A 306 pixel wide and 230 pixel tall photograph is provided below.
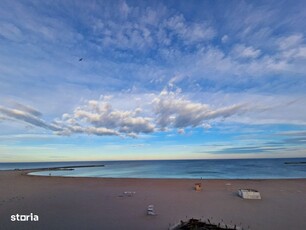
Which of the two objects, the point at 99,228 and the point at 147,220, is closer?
the point at 99,228

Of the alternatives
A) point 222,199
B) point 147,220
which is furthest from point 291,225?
point 147,220

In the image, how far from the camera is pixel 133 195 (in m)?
19.8

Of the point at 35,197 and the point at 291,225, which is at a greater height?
the point at 35,197

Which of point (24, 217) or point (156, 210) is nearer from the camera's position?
point (24, 217)

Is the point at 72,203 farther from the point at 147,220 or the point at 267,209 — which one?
the point at 267,209

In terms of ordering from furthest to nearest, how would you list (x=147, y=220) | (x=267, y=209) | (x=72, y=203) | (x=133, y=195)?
(x=133, y=195)
(x=72, y=203)
(x=267, y=209)
(x=147, y=220)

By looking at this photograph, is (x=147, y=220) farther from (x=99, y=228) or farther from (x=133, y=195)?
(x=133, y=195)

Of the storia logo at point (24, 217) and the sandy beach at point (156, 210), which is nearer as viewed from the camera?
the sandy beach at point (156, 210)

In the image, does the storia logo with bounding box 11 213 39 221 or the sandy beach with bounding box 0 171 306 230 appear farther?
the storia logo with bounding box 11 213 39 221

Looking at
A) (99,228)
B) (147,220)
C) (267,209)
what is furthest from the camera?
(267,209)

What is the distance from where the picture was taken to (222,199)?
58.4ft

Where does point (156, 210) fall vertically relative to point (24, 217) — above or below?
below

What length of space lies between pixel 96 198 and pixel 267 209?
42.9 feet

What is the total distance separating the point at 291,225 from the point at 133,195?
12.1m
